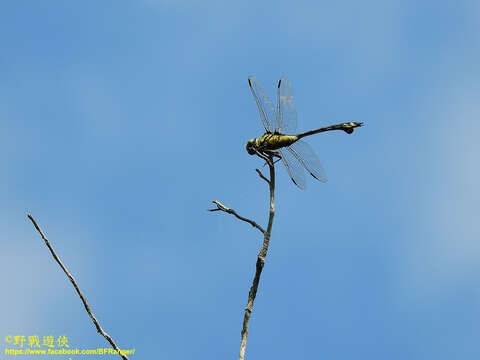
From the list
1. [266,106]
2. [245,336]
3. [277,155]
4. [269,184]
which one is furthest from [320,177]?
[245,336]

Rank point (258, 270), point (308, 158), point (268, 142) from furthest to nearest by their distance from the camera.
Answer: point (308, 158) → point (268, 142) → point (258, 270)

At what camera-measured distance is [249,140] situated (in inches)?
264

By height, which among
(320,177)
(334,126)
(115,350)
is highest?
(334,126)

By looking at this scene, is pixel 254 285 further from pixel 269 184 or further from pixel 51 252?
pixel 51 252

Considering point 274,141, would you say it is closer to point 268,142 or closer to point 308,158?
point 268,142

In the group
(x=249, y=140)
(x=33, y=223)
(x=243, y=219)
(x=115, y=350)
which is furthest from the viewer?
(x=249, y=140)

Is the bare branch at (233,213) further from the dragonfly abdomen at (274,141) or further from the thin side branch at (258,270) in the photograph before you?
the dragonfly abdomen at (274,141)

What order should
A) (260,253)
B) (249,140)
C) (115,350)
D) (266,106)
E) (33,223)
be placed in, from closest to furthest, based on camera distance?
(115,350) < (33,223) < (260,253) < (249,140) < (266,106)

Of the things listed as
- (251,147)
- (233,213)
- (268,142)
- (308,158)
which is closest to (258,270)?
(233,213)

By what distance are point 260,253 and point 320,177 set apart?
279 cm

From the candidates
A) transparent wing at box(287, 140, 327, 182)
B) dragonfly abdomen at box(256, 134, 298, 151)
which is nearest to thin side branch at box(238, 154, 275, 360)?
dragonfly abdomen at box(256, 134, 298, 151)

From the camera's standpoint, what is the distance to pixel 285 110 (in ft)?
25.2

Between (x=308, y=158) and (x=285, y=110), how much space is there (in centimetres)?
93

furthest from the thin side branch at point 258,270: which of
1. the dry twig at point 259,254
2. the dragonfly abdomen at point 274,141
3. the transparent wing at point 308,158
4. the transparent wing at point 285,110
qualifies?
the transparent wing at point 285,110
